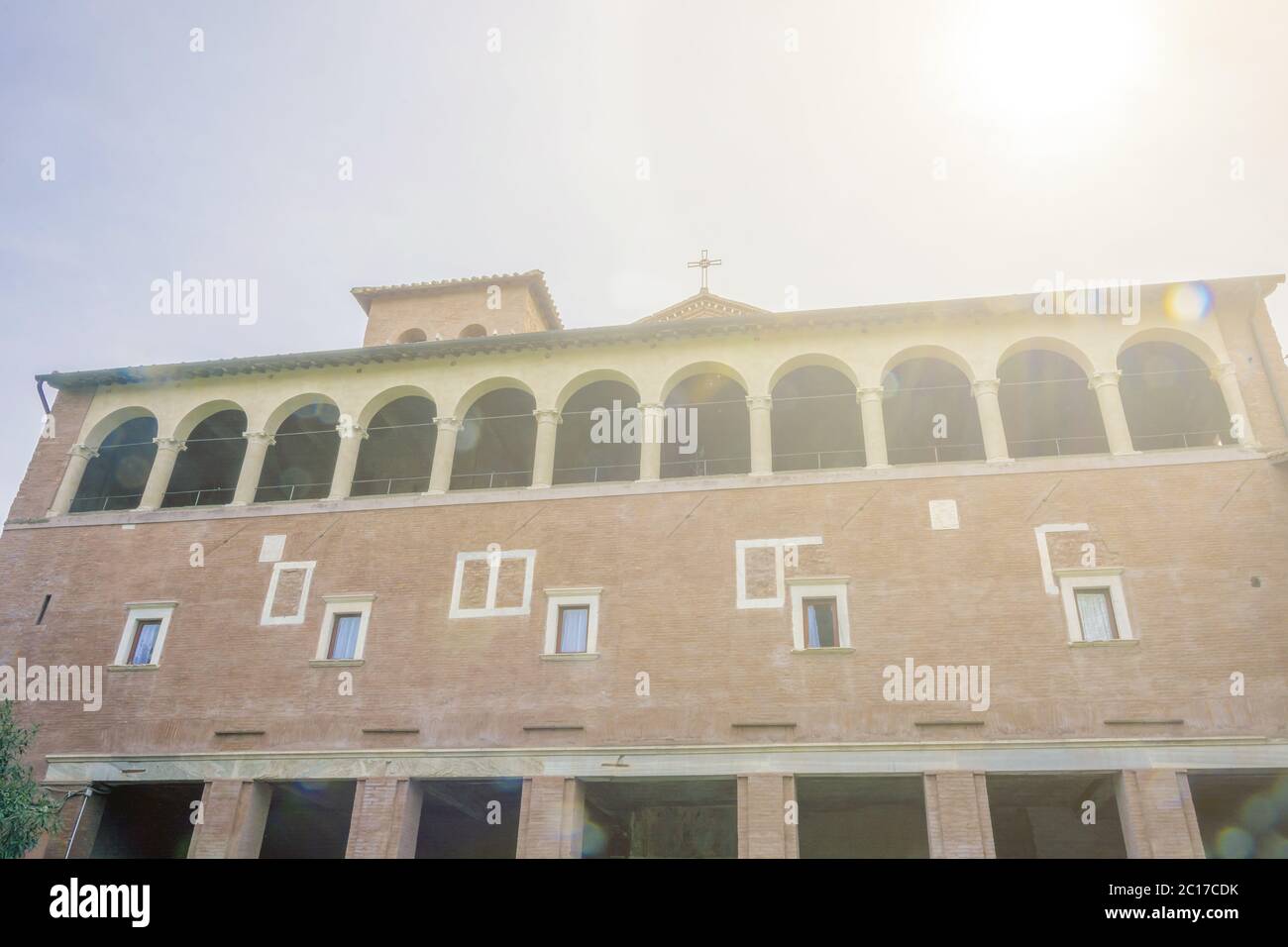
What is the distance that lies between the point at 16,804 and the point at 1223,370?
22381mm

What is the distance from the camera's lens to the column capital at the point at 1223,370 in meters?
18.2

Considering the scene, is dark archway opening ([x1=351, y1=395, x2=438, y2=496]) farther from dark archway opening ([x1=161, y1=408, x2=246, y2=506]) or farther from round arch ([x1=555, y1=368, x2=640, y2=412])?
round arch ([x1=555, y1=368, x2=640, y2=412])

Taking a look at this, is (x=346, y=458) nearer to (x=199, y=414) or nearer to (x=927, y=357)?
(x=199, y=414)

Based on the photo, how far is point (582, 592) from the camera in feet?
59.4

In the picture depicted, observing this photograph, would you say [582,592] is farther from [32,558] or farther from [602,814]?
[32,558]

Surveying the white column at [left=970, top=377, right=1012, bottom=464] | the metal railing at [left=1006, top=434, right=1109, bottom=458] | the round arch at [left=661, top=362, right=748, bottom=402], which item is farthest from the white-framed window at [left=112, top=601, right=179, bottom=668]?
the metal railing at [left=1006, top=434, right=1109, bottom=458]

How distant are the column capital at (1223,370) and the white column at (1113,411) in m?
1.70

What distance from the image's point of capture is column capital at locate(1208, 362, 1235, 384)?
1822 centimetres

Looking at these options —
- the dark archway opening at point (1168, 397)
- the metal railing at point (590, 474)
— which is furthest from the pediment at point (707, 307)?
the dark archway opening at point (1168, 397)

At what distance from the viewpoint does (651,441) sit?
19547 mm

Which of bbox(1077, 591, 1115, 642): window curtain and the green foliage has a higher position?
bbox(1077, 591, 1115, 642): window curtain

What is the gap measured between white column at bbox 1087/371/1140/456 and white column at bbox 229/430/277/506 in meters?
17.2

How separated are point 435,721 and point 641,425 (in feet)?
23.1
